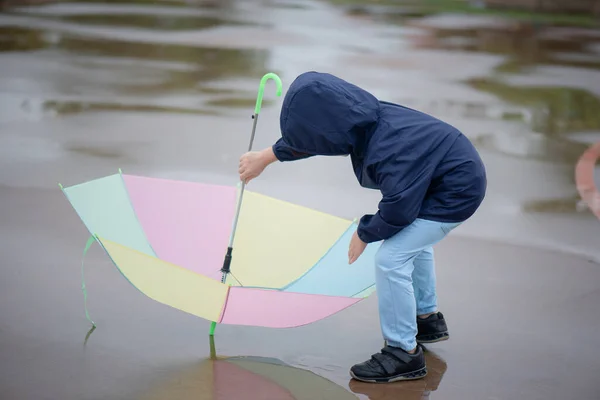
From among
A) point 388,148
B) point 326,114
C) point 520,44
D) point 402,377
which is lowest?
point 520,44

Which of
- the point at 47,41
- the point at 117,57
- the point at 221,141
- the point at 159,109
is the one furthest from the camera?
the point at 47,41

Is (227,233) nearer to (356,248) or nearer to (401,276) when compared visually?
(356,248)

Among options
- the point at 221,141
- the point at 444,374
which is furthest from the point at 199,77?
the point at 444,374

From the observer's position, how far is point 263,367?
362 cm

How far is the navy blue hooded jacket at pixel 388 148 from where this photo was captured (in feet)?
10.9

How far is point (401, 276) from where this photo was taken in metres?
3.50

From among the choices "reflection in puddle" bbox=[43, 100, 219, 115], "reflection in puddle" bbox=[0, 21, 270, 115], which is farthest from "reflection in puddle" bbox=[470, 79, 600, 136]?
"reflection in puddle" bbox=[43, 100, 219, 115]

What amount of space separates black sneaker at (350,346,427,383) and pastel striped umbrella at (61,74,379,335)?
26 cm

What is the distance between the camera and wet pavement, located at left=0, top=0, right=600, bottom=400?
3605 millimetres

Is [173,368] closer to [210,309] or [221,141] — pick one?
[210,309]

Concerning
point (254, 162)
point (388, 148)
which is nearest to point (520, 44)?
point (254, 162)

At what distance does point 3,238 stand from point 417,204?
2.43 metres

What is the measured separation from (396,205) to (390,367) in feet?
2.24

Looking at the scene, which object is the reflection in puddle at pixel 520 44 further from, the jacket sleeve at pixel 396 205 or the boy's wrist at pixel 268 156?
the jacket sleeve at pixel 396 205
